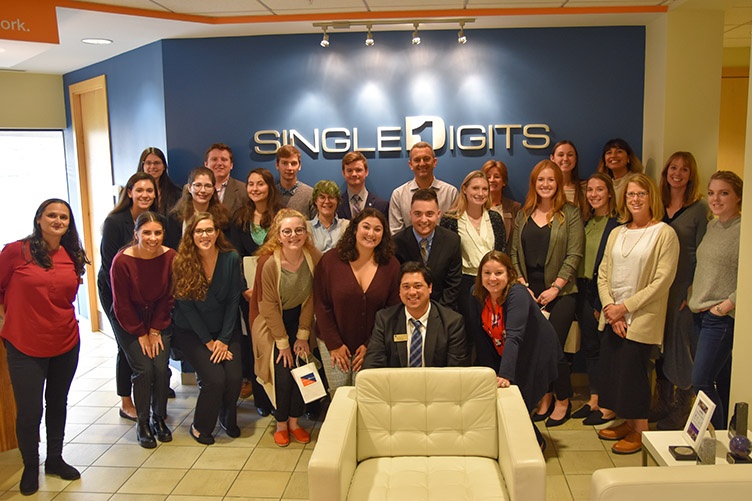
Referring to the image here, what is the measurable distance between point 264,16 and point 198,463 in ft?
10.7

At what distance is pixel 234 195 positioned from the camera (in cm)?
525

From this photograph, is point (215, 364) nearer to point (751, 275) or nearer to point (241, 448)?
point (241, 448)

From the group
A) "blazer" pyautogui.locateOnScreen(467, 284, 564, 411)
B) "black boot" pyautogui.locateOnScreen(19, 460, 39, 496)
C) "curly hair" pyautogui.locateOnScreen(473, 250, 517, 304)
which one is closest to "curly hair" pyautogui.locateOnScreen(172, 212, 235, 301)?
"black boot" pyautogui.locateOnScreen(19, 460, 39, 496)

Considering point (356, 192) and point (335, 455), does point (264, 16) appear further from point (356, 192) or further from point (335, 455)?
point (335, 455)

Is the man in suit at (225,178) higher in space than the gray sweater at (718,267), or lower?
higher

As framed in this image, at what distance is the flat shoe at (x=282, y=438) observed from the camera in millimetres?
4418

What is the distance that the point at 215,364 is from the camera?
4.43m

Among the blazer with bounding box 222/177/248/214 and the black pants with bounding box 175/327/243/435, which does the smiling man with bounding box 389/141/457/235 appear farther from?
the black pants with bounding box 175/327/243/435

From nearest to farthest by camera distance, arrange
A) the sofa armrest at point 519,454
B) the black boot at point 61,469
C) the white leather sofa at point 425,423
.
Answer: the sofa armrest at point 519,454 → the white leather sofa at point 425,423 → the black boot at point 61,469

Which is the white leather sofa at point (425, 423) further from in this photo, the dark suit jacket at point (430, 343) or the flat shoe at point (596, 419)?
the flat shoe at point (596, 419)

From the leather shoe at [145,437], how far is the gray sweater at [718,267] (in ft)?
11.5

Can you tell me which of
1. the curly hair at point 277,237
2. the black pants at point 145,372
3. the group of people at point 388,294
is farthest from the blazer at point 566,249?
the black pants at point 145,372

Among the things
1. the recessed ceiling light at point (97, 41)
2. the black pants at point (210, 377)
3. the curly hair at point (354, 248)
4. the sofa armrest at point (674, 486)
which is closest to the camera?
the sofa armrest at point (674, 486)

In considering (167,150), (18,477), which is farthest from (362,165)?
(18,477)
